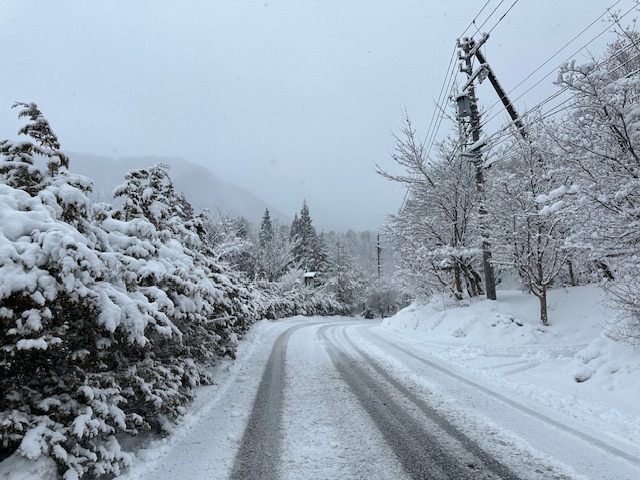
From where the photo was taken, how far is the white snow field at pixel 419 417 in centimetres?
387

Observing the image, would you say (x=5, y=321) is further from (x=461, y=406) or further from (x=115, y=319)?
(x=461, y=406)

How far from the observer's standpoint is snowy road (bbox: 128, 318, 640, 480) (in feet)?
12.5

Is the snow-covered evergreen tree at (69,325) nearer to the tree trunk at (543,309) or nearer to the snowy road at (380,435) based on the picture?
the snowy road at (380,435)

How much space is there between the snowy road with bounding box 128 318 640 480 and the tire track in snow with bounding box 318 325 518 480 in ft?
0.04

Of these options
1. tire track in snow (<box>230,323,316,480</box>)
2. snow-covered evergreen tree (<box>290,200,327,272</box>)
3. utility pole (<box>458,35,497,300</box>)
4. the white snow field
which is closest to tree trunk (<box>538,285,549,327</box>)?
the white snow field

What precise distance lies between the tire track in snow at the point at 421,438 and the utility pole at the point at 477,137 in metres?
8.15

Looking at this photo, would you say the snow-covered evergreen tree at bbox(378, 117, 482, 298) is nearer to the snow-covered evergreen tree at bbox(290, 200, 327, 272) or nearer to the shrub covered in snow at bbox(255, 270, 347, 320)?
the shrub covered in snow at bbox(255, 270, 347, 320)

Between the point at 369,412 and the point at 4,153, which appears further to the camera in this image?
the point at 369,412

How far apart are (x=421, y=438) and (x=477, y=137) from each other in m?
12.8

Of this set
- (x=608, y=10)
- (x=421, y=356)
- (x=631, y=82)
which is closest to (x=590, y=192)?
(x=631, y=82)

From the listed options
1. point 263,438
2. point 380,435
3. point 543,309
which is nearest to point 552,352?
point 543,309

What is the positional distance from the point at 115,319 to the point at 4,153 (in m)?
2.55

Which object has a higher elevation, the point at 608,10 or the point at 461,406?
the point at 608,10

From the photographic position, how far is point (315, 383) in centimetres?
743
